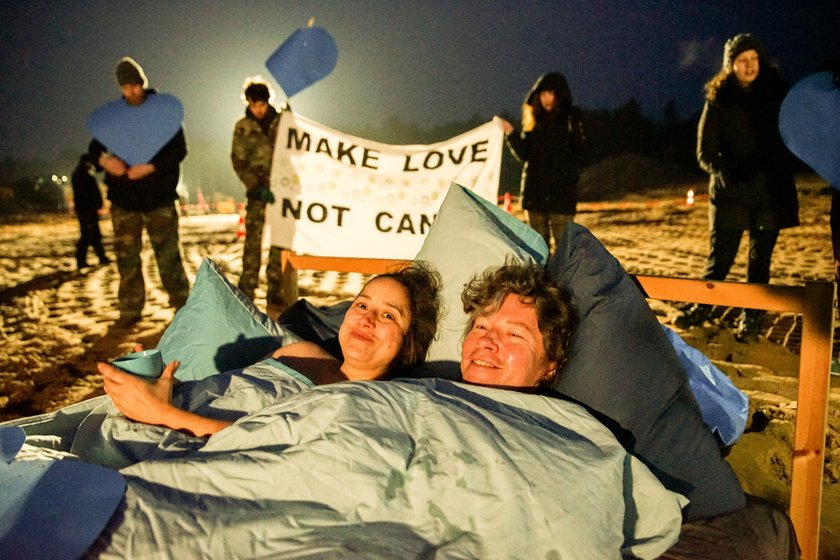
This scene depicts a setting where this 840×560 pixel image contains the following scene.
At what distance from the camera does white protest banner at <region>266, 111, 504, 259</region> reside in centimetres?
374

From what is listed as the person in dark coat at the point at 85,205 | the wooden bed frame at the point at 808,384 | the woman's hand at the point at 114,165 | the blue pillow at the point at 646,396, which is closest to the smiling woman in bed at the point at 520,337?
the blue pillow at the point at 646,396

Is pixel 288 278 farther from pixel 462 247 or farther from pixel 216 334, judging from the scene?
pixel 462 247

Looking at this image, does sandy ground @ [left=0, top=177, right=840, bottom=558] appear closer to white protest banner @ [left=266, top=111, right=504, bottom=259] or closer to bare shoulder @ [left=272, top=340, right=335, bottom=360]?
white protest banner @ [left=266, top=111, right=504, bottom=259]

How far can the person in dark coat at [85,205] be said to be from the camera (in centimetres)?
692

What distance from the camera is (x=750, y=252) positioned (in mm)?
3650

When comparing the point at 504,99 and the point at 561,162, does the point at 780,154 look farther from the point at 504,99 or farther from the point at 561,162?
the point at 504,99

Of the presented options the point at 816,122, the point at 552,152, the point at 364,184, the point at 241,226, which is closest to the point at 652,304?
the point at 552,152

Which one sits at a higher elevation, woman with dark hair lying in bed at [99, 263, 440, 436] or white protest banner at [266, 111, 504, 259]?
white protest banner at [266, 111, 504, 259]

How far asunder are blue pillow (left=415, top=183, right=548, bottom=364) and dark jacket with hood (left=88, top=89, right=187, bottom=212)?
9.46 ft

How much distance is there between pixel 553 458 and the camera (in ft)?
3.83

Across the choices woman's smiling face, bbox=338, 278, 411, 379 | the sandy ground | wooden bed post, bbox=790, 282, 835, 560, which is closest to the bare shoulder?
woman's smiling face, bbox=338, 278, 411, 379

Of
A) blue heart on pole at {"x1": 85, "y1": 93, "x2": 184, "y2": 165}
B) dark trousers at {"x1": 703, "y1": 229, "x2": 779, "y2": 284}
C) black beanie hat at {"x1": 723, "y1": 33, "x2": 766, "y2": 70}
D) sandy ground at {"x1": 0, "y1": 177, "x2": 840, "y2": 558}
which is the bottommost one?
sandy ground at {"x1": 0, "y1": 177, "x2": 840, "y2": 558}

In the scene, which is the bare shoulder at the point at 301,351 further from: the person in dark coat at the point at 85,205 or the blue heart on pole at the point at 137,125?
the person in dark coat at the point at 85,205

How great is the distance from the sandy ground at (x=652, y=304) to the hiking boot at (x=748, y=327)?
0.07 metres
